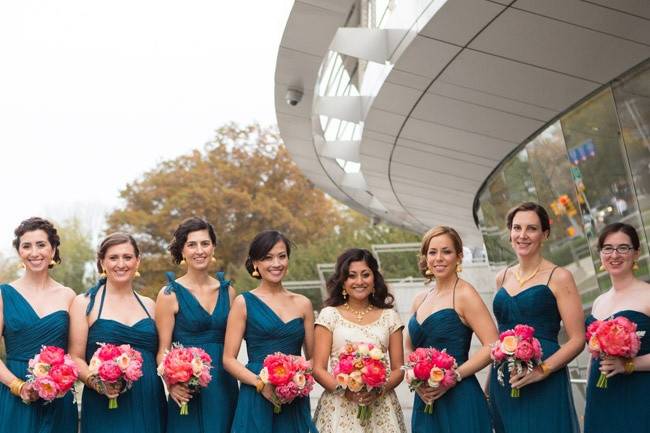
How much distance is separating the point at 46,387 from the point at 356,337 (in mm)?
2196

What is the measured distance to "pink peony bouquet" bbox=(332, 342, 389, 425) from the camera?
5809 mm

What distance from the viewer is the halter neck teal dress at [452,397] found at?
605cm

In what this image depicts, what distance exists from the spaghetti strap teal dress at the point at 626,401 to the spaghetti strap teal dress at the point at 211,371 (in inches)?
103

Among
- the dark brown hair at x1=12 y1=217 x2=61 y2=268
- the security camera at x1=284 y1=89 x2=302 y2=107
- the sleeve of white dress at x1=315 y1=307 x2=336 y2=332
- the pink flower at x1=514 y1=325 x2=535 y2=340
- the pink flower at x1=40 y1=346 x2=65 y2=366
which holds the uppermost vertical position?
the security camera at x1=284 y1=89 x2=302 y2=107

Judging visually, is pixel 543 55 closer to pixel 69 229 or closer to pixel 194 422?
pixel 194 422

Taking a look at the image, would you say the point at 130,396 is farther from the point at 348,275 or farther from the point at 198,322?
the point at 348,275

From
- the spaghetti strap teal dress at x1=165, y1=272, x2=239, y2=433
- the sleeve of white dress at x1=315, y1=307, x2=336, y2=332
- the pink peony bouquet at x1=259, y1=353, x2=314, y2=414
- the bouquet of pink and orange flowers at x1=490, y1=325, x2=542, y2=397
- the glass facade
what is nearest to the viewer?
the bouquet of pink and orange flowers at x1=490, y1=325, x2=542, y2=397

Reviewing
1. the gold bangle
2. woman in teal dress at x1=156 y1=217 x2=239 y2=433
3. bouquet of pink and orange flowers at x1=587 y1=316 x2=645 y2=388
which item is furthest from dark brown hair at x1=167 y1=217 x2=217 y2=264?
bouquet of pink and orange flowers at x1=587 y1=316 x2=645 y2=388

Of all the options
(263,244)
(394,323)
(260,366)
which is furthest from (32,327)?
(394,323)

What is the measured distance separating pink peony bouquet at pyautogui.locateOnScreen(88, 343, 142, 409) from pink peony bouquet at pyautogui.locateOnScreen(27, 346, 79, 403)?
16cm

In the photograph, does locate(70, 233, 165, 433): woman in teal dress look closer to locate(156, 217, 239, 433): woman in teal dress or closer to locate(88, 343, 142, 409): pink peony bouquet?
locate(156, 217, 239, 433): woman in teal dress

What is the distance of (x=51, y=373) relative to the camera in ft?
18.5

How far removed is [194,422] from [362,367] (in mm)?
1304

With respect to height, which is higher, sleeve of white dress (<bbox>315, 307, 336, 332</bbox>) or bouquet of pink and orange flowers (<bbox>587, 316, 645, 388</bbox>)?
sleeve of white dress (<bbox>315, 307, 336, 332</bbox>)
